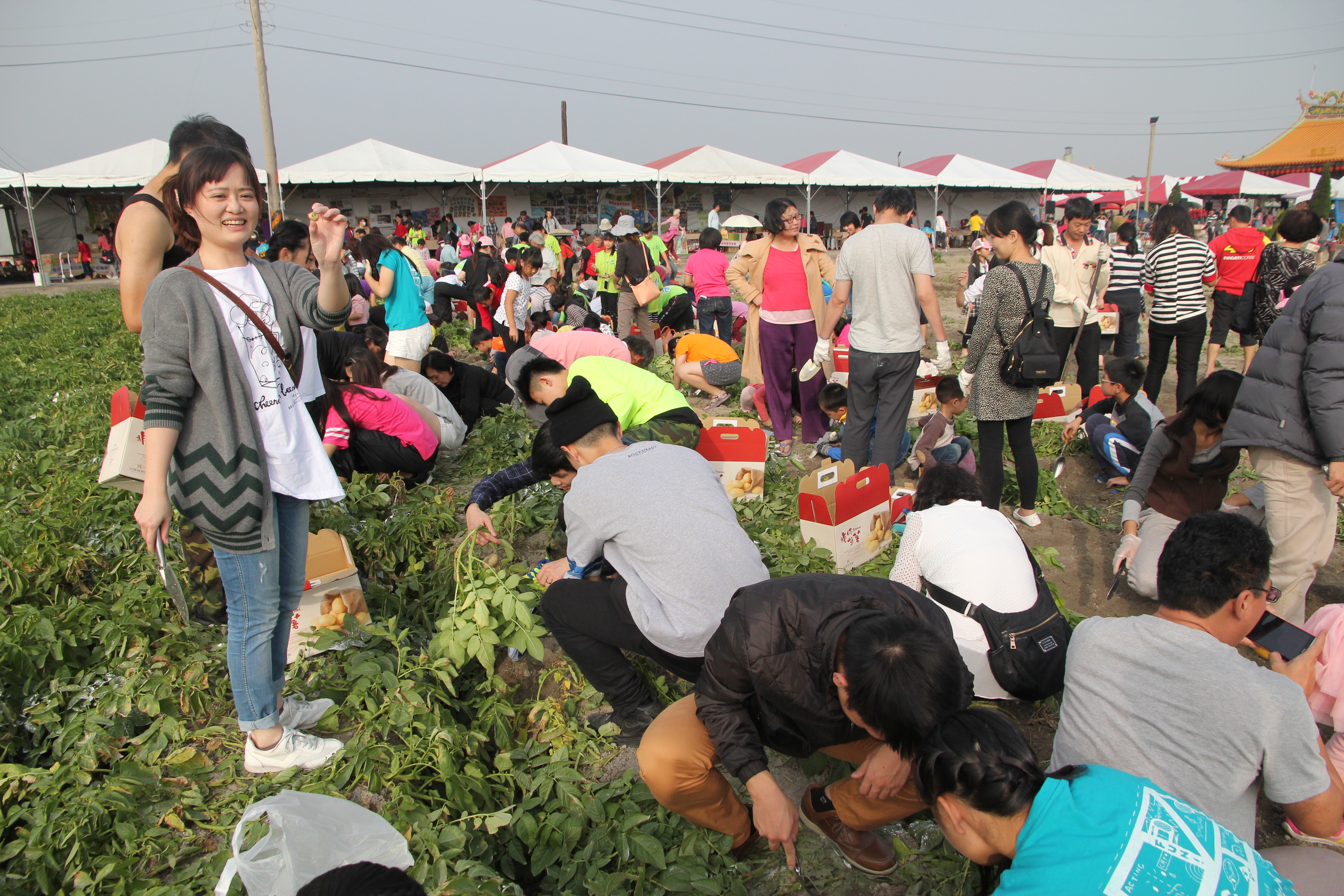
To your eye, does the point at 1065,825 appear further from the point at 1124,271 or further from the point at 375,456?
the point at 1124,271

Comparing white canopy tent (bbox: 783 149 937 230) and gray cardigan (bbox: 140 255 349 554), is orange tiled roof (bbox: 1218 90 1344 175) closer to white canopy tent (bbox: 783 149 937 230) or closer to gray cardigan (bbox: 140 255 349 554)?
white canopy tent (bbox: 783 149 937 230)

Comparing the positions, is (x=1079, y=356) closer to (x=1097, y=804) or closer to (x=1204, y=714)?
(x=1204, y=714)

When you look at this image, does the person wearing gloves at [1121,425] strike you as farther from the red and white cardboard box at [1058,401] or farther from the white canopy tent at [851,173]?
the white canopy tent at [851,173]

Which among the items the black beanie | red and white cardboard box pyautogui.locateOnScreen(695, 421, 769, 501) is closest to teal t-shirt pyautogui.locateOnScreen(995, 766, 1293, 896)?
the black beanie

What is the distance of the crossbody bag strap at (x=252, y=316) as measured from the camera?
6.25ft

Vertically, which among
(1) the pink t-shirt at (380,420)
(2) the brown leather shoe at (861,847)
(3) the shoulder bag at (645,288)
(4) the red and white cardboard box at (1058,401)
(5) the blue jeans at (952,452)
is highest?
(3) the shoulder bag at (645,288)

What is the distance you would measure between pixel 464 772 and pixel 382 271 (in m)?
4.96

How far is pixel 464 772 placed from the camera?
2.33 m

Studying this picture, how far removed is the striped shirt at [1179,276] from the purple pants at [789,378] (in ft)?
8.61

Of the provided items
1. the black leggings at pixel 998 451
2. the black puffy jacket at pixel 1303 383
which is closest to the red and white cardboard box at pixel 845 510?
the black leggings at pixel 998 451

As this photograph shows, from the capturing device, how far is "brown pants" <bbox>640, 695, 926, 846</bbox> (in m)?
2.00

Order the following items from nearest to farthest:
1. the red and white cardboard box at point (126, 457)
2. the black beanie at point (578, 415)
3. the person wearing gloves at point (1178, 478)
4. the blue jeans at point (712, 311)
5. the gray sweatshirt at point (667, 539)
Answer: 1. the gray sweatshirt at point (667, 539)
2. the red and white cardboard box at point (126, 457)
3. the black beanie at point (578, 415)
4. the person wearing gloves at point (1178, 478)
5. the blue jeans at point (712, 311)

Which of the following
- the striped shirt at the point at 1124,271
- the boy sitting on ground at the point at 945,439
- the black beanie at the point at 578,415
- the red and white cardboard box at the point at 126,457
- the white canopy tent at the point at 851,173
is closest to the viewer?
the red and white cardboard box at the point at 126,457

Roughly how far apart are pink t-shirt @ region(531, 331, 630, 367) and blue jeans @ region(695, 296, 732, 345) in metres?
3.74
